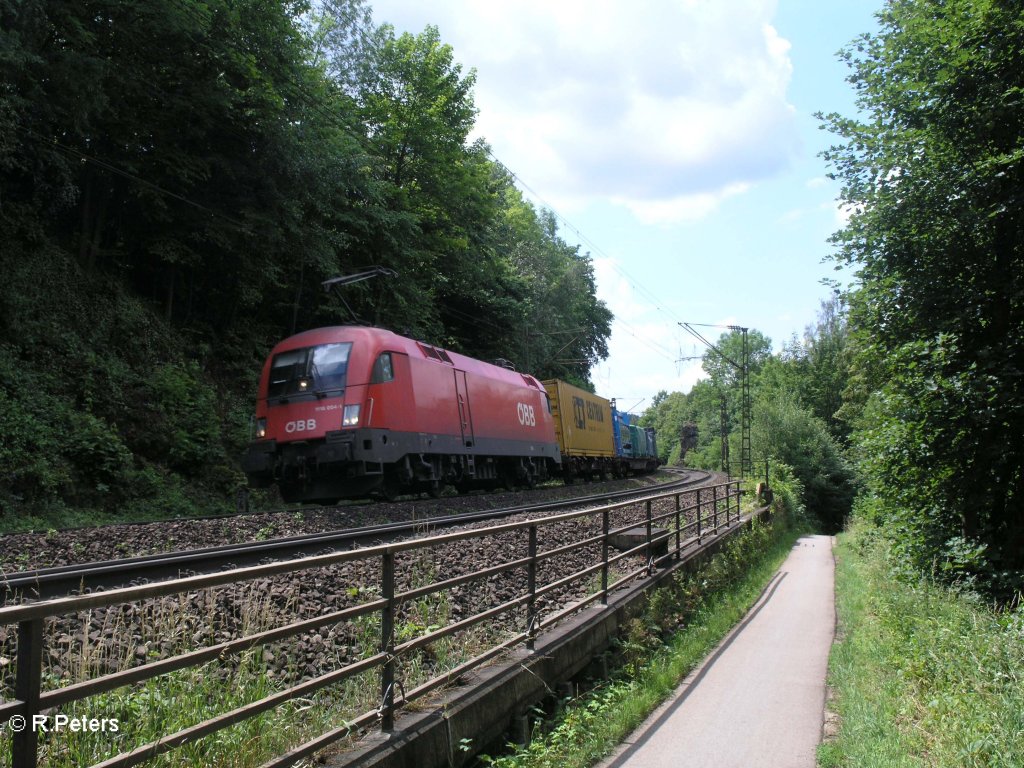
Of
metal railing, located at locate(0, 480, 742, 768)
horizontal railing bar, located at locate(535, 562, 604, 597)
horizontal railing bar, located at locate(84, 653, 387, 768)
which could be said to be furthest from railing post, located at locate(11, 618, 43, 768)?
horizontal railing bar, located at locate(535, 562, 604, 597)

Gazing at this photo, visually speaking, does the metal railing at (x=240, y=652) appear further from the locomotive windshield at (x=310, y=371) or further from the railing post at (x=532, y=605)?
the locomotive windshield at (x=310, y=371)

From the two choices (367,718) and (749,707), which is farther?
(749,707)

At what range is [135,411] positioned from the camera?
16297mm

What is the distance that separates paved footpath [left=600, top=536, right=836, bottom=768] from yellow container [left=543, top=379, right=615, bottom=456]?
1670 centimetres

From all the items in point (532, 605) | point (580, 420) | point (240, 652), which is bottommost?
point (532, 605)

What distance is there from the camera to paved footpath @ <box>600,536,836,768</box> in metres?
5.00

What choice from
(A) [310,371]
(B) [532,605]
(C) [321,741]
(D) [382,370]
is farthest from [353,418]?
(C) [321,741]

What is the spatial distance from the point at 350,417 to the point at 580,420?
55.7ft

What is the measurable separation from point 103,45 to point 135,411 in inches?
316

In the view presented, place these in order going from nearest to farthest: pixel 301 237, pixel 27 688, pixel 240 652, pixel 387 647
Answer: pixel 27 688 < pixel 240 652 < pixel 387 647 < pixel 301 237

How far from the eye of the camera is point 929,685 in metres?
6.21

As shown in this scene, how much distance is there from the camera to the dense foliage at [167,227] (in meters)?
14.4

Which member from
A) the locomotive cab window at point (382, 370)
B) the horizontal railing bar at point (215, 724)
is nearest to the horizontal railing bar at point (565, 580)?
the horizontal railing bar at point (215, 724)

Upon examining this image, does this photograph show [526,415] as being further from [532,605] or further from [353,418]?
[532,605]
